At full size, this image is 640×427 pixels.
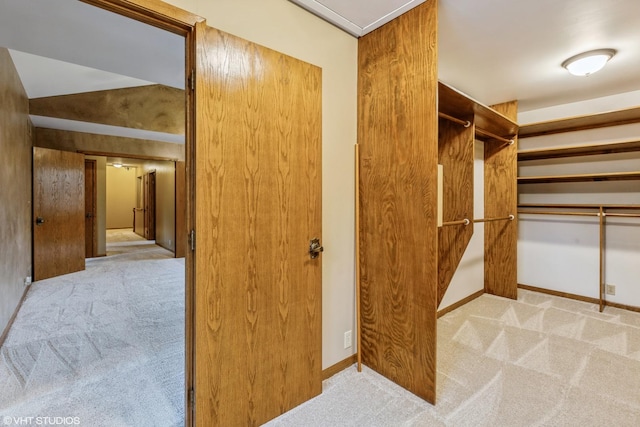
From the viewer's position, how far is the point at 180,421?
162 cm

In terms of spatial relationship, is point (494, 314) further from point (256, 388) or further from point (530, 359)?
point (256, 388)

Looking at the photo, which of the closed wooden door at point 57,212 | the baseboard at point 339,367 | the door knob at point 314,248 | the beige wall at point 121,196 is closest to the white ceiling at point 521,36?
the door knob at point 314,248

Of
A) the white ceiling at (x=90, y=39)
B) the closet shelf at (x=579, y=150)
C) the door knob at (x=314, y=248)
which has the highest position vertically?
the white ceiling at (x=90, y=39)

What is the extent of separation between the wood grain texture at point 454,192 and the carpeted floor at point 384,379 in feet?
2.27

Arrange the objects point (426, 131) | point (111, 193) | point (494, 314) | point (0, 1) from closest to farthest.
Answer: point (0, 1) < point (426, 131) < point (494, 314) < point (111, 193)

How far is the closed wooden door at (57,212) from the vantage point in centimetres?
436

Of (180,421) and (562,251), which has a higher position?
(562,251)

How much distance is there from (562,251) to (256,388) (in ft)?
13.3

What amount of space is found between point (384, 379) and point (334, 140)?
67.0 inches

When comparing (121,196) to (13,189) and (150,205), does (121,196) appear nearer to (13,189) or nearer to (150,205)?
(150,205)

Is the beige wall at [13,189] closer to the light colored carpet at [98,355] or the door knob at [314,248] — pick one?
the light colored carpet at [98,355]

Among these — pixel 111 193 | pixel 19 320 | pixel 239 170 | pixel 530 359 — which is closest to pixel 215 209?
pixel 239 170

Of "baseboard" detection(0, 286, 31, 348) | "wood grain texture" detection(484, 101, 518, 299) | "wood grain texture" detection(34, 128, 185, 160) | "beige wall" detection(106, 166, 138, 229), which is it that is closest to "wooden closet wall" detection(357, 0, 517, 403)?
"wood grain texture" detection(484, 101, 518, 299)

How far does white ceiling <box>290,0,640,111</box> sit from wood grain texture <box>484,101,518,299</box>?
75 centimetres
